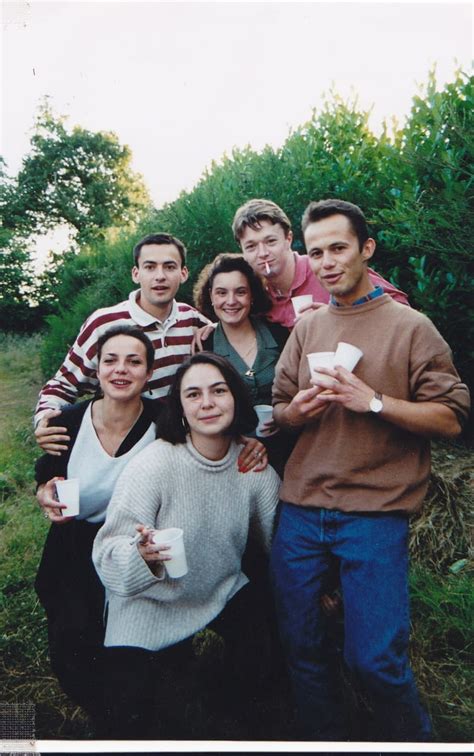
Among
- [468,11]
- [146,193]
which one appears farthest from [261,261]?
[468,11]

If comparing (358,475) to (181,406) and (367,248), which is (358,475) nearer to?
(181,406)

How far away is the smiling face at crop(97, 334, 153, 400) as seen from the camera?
2078mm

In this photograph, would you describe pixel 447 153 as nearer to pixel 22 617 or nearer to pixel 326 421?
pixel 326 421

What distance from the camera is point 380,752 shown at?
1.90 m

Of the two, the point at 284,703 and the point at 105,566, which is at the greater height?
the point at 105,566

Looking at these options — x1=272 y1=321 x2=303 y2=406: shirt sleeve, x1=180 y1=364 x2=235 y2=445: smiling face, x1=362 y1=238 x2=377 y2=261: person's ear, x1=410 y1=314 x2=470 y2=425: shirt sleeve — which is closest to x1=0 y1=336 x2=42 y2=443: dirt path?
x1=180 y1=364 x2=235 y2=445: smiling face

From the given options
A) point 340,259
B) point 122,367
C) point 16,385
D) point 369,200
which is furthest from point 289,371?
point 16,385

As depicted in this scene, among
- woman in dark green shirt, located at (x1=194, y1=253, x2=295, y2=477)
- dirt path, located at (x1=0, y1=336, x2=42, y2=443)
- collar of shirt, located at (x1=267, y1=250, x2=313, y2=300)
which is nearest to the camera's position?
woman in dark green shirt, located at (x1=194, y1=253, x2=295, y2=477)

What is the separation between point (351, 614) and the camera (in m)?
1.76

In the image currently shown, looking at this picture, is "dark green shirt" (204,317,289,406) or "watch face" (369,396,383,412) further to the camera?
"dark green shirt" (204,317,289,406)

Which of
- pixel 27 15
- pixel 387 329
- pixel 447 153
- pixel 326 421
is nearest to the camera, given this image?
pixel 387 329

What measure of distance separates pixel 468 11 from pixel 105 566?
2.95 meters

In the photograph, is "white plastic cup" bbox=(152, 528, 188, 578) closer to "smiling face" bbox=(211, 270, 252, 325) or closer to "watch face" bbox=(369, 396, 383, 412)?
"watch face" bbox=(369, 396, 383, 412)

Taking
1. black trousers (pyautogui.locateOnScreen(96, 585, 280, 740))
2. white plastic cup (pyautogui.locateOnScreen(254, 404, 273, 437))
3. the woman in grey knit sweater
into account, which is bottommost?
black trousers (pyautogui.locateOnScreen(96, 585, 280, 740))
